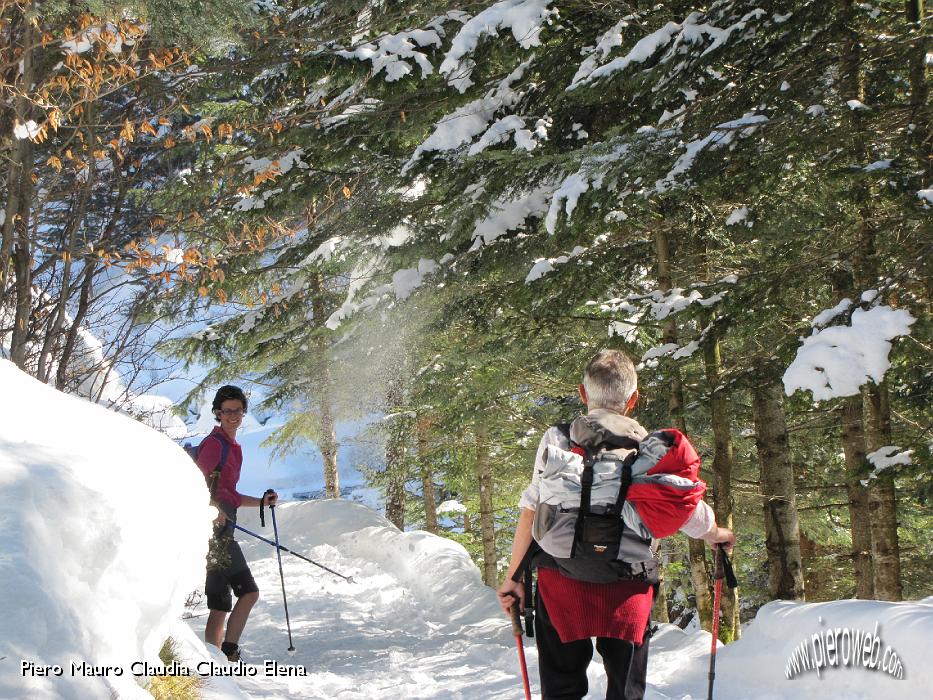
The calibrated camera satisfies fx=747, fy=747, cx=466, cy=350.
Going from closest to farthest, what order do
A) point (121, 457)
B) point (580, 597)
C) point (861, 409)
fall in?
point (580, 597) → point (121, 457) → point (861, 409)

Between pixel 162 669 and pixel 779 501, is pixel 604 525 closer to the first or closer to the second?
pixel 162 669

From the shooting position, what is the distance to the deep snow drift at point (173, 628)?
2.68 metres

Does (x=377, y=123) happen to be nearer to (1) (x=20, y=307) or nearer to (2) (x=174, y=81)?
(2) (x=174, y=81)

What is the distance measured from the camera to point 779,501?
8703 mm

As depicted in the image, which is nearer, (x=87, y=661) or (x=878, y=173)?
(x=87, y=661)

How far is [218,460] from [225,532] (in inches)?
22.2

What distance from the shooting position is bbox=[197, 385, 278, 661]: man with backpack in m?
5.88

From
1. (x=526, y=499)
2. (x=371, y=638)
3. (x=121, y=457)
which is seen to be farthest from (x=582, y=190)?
(x=371, y=638)

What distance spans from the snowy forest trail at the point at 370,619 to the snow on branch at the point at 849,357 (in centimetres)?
326

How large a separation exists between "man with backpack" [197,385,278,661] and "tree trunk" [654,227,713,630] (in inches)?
170

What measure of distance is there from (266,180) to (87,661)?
736cm

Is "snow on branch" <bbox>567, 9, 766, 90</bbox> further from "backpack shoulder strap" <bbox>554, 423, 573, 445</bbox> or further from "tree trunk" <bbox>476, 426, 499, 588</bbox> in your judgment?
"tree trunk" <bbox>476, 426, 499, 588</bbox>

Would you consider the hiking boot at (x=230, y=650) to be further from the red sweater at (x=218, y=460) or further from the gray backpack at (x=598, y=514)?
the gray backpack at (x=598, y=514)

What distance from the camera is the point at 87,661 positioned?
2.66 metres
